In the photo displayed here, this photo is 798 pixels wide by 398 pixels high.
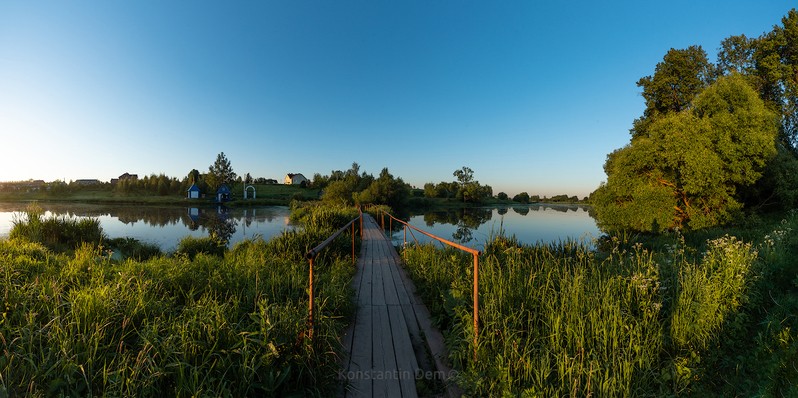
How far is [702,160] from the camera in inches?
451

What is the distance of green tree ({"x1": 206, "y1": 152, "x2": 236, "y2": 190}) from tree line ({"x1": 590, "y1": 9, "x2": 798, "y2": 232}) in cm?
7118

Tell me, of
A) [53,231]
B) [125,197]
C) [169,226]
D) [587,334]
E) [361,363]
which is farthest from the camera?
[125,197]

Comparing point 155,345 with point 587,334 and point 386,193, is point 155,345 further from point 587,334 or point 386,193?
point 386,193

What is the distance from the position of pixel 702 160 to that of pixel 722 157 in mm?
1165

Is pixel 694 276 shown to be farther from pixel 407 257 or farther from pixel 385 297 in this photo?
pixel 407 257

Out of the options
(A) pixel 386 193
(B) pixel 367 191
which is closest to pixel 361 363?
(B) pixel 367 191

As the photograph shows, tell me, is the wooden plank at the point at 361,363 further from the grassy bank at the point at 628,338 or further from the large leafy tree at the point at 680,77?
the large leafy tree at the point at 680,77

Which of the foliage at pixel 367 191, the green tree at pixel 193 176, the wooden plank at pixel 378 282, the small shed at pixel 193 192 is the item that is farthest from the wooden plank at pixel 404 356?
the green tree at pixel 193 176

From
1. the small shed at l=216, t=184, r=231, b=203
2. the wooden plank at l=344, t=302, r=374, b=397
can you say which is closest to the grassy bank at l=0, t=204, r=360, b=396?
the wooden plank at l=344, t=302, r=374, b=397

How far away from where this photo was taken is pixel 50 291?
10.1 ft

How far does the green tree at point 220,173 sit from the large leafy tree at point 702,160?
72.0 m

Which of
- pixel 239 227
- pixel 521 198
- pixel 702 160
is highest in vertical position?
pixel 702 160

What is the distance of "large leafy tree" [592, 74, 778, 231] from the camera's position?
11.5m

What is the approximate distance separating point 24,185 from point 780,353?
11338 cm
